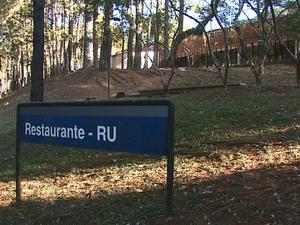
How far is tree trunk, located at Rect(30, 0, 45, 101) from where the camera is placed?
1356 centimetres

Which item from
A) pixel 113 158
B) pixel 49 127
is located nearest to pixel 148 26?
pixel 113 158

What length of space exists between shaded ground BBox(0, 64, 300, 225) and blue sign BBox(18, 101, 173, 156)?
75 centimetres

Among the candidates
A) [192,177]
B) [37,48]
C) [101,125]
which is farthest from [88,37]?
[101,125]

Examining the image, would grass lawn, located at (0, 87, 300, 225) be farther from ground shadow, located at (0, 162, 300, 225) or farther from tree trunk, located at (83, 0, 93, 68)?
tree trunk, located at (83, 0, 93, 68)

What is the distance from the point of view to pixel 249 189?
224 inches

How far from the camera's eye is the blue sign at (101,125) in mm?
5190

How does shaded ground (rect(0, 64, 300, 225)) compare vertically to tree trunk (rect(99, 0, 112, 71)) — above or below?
below

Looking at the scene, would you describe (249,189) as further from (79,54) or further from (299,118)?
(79,54)

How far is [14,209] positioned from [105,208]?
1.47 meters

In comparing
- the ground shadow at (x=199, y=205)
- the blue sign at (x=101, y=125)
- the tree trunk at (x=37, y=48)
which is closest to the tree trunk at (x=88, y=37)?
the tree trunk at (x=37, y=48)

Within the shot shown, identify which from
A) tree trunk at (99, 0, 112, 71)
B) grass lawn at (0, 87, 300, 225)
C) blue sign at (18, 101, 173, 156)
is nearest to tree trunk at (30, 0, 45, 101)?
grass lawn at (0, 87, 300, 225)

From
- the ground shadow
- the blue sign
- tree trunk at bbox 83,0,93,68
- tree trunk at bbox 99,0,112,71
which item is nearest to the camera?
the ground shadow

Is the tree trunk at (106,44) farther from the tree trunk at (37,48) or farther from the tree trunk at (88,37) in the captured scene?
the tree trunk at (37,48)

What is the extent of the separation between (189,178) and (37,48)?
8169 mm
